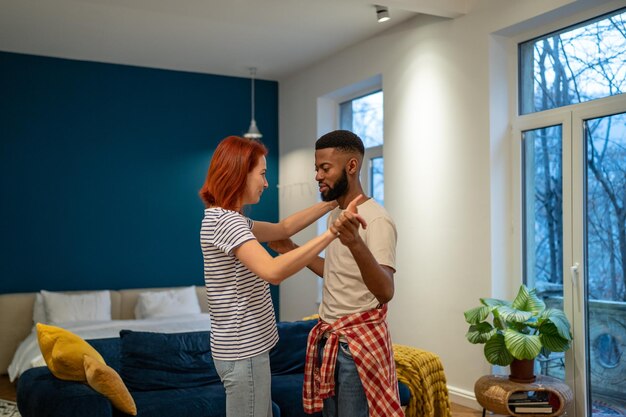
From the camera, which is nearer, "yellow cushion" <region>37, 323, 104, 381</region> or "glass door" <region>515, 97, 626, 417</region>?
"yellow cushion" <region>37, 323, 104, 381</region>

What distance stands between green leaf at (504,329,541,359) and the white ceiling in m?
2.25

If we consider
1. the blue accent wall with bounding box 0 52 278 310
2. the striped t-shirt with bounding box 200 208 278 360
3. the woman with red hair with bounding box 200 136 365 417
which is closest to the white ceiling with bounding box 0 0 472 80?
the blue accent wall with bounding box 0 52 278 310

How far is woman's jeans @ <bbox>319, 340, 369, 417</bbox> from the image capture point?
2.02m

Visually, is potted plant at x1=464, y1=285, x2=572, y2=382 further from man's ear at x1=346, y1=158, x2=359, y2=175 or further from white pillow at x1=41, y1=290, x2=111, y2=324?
white pillow at x1=41, y1=290, x2=111, y2=324

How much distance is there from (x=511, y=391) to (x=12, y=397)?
3.67m

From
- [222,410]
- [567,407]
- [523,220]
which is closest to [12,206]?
[222,410]

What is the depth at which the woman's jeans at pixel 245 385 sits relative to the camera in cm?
201

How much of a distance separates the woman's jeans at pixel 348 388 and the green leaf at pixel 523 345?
2.11 metres

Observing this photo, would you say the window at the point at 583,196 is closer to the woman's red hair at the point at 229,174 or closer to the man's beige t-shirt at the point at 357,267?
the man's beige t-shirt at the point at 357,267

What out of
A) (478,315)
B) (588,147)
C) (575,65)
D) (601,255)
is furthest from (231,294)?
(575,65)

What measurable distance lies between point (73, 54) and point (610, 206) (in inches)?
190

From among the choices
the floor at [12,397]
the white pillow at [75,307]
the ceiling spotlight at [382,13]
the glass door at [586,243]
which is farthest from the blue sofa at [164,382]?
the white pillow at [75,307]

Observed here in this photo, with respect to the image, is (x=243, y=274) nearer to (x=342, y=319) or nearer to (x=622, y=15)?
(x=342, y=319)

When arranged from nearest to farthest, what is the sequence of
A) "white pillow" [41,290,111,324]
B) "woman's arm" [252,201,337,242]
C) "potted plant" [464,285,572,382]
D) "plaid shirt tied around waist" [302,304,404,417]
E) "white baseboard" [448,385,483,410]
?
"plaid shirt tied around waist" [302,304,404,417], "woman's arm" [252,201,337,242], "potted plant" [464,285,572,382], "white baseboard" [448,385,483,410], "white pillow" [41,290,111,324]
